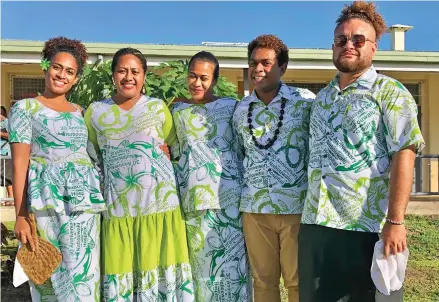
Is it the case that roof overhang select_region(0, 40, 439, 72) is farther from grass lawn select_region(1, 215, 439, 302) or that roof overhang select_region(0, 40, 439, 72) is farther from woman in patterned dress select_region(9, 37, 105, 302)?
Result: woman in patterned dress select_region(9, 37, 105, 302)

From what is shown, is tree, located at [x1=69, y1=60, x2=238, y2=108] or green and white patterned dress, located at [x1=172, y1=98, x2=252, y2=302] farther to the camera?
tree, located at [x1=69, y1=60, x2=238, y2=108]

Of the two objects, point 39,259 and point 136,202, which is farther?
point 136,202

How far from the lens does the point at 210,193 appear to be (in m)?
3.76

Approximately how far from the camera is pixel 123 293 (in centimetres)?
366

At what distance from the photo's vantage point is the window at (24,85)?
38.8 feet

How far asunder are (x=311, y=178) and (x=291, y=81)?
959 centimetres

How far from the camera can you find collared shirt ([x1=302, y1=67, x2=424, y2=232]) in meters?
3.07

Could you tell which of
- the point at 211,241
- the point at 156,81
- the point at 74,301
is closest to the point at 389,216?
the point at 211,241

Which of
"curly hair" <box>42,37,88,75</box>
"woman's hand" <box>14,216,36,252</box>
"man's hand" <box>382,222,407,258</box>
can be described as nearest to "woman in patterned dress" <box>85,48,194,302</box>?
"curly hair" <box>42,37,88,75</box>

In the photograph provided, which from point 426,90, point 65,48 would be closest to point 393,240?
point 65,48

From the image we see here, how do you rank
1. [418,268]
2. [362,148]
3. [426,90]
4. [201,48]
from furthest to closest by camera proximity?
[426,90] < [201,48] < [418,268] < [362,148]

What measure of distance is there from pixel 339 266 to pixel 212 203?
94 cm

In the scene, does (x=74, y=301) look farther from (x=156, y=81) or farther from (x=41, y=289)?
(x=156, y=81)

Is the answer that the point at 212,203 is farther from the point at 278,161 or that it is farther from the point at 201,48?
the point at 201,48
